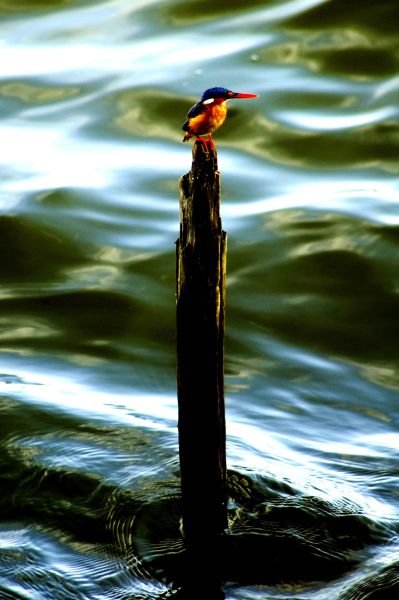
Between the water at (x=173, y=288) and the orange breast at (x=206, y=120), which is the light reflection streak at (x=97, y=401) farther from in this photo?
the orange breast at (x=206, y=120)

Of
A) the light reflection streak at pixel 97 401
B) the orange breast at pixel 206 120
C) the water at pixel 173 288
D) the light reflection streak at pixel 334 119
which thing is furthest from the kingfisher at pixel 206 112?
the light reflection streak at pixel 334 119

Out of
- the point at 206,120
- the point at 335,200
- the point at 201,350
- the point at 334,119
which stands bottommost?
the point at 201,350

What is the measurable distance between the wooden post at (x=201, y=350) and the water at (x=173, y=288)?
30 centimetres

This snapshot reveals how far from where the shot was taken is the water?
6.19m

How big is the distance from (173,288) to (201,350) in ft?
14.4

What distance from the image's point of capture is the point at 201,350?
548 cm

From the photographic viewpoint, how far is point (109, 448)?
720 cm

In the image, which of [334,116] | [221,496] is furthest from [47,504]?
[334,116]

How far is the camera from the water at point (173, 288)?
244 inches

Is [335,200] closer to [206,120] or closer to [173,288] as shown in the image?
[173,288]

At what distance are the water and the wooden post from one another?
0.30 m

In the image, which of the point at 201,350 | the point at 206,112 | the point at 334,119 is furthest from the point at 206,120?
the point at 334,119

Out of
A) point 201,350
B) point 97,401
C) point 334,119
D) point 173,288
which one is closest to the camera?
point 201,350

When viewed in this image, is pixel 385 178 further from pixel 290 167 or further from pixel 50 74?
pixel 50 74
